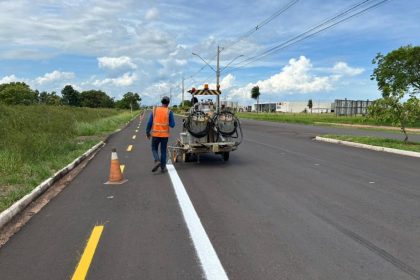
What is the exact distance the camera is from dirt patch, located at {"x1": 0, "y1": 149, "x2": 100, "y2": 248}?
613cm

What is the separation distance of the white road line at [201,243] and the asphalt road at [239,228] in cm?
8

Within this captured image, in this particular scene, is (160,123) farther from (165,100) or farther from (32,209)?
(32,209)

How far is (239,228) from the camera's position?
6.12 meters

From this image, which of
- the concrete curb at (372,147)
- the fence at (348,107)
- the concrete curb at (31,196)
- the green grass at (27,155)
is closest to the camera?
the concrete curb at (31,196)

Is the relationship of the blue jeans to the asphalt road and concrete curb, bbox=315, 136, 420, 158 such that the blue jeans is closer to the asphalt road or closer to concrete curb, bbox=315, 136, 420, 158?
the asphalt road

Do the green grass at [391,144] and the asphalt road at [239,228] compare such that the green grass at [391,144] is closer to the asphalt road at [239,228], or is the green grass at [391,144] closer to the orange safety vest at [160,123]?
the asphalt road at [239,228]

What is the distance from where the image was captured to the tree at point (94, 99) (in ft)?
567

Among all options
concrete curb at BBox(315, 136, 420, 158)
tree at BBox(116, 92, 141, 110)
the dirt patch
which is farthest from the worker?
tree at BBox(116, 92, 141, 110)

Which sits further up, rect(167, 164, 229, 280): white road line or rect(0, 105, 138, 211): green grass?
rect(0, 105, 138, 211): green grass

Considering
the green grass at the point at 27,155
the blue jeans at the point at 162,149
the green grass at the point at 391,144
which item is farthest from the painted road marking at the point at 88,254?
the green grass at the point at 391,144

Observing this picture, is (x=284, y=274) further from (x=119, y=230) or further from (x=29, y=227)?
(x=29, y=227)

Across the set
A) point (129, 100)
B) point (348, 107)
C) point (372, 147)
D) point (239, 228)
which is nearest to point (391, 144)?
point (372, 147)

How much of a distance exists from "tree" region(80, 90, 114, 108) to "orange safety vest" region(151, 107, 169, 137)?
548 ft

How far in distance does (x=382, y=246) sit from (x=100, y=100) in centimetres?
17954
